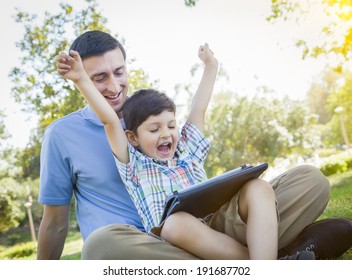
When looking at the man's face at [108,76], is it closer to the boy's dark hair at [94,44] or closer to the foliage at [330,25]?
the boy's dark hair at [94,44]

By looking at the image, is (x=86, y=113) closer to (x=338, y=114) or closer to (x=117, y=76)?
(x=117, y=76)

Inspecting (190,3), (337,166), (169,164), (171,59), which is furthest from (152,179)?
(337,166)

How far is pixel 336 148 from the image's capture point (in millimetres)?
8414

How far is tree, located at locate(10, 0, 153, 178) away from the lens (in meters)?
3.83

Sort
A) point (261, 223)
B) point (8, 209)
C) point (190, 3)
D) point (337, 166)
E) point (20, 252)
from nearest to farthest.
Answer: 1. point (261, 223)
2. point (190, 3)
3. point (20, 252)
4. point (337, 166)
5. point (8, 209)

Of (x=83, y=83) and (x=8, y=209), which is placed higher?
(x=83, y=83)

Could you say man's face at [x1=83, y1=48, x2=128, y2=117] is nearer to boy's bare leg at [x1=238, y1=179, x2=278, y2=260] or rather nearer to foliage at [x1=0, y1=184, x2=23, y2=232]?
boy's bare leg at [x1=238, y1=179, x2=278, y2=260]

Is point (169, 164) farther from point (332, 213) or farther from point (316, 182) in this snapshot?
point (332, 213)

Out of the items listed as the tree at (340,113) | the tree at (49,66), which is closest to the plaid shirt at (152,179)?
the tree at (49,66)

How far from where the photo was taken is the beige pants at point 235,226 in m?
1.16

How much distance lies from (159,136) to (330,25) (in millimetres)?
2986

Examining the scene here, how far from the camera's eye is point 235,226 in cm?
122

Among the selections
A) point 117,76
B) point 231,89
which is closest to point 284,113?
point 231,89

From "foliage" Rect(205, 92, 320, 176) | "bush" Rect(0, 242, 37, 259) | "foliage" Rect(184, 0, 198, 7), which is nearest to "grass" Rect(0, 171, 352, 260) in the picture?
"bush" Rect(0, 242, 37, 259)
